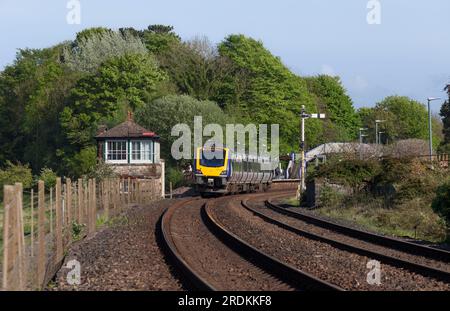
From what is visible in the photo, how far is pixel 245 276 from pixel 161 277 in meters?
1.37

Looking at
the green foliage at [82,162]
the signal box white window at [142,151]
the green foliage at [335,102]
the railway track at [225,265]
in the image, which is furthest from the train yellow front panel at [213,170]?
the green foliage at [335,102]

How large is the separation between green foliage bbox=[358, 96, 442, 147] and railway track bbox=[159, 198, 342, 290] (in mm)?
101182

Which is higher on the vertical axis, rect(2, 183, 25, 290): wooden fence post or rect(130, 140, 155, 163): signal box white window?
rect(130, 140, 155, 163): signal box white window

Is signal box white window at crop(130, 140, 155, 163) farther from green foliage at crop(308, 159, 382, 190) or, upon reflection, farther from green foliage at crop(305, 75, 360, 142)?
green foliage at crop(305, 75, 360, 142)

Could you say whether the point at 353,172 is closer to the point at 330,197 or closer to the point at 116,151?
the point at 330,197

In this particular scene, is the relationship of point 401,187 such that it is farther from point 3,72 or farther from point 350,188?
point 3,72

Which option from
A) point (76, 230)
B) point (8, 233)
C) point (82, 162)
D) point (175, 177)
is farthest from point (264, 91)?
point (8, 233)

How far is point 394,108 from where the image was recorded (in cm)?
12812

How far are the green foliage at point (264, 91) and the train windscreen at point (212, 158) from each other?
97.1ft

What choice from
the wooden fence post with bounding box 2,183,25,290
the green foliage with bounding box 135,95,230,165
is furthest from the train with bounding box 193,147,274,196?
the wooden fence post with bounding box 2,183,25,290

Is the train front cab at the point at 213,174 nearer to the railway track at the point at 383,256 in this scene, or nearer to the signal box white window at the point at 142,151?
the signal box white window at the point at 142,151

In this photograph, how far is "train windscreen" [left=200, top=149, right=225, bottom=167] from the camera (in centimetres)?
4769

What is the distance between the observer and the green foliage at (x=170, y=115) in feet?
216
